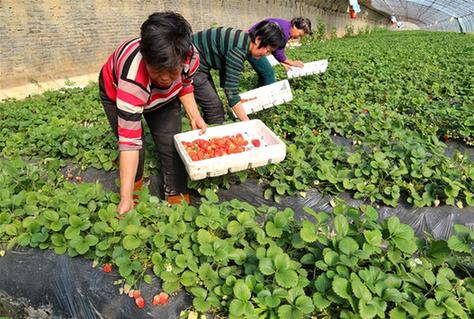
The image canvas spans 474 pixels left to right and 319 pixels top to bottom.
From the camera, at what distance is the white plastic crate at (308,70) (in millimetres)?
6270

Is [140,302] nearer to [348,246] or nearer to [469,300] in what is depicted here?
[348,246]

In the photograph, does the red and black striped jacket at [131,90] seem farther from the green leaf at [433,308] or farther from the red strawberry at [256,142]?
the green leaf at [433,308]

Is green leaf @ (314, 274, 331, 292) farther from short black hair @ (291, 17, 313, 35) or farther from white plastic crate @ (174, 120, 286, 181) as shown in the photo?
short black hair @ (291, 17, 313, 35)

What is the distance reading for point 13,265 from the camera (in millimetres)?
1966

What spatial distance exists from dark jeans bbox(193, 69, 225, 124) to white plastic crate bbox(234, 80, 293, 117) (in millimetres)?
693

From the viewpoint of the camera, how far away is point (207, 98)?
370 centimetres

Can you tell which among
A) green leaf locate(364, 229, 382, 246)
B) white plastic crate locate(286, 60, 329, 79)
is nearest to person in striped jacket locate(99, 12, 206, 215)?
green leaf locate(364, 229, 382, 246)

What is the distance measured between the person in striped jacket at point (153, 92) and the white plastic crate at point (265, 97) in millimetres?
1622

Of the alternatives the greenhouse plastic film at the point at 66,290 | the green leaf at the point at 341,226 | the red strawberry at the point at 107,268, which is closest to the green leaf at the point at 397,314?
the green leaf at the point at 341,226

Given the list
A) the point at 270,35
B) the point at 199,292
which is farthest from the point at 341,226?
the point at 270,35

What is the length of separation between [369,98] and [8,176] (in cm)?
484

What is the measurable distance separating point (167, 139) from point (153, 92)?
614 millimetres

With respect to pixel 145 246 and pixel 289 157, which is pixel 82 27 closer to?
pixel 289 157

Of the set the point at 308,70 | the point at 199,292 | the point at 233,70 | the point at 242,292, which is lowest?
the point at 308,70
